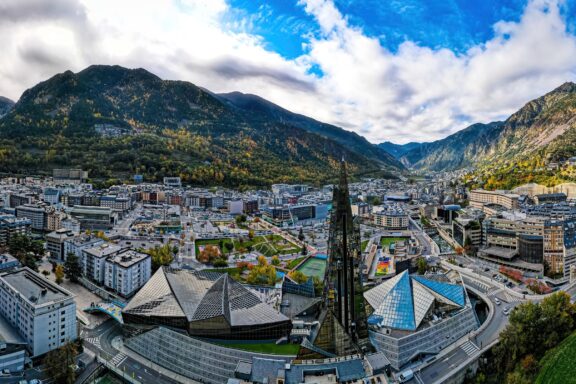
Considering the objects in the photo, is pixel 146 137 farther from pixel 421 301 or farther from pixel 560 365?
pixel 560 365

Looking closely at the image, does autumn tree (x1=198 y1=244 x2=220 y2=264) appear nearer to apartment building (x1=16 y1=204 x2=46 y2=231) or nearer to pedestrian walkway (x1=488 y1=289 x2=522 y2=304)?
apartment building (x1=16 y1=204 x2=46 y2=231)

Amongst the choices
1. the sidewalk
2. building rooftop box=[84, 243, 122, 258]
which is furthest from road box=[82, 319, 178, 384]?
building rooftop box=[84, 243, 122, 258]

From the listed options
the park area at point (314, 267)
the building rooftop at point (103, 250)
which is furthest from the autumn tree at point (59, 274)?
the park area at point (314, 267)

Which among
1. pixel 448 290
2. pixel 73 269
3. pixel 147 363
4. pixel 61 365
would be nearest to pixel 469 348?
pixel 448 290

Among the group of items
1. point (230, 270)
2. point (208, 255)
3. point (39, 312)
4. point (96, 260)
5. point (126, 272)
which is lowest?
point (230, 270)

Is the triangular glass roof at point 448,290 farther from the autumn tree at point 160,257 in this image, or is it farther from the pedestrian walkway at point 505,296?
the autumn tree at point 160,257

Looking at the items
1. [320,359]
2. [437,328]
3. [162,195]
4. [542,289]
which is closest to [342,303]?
[320,359]
